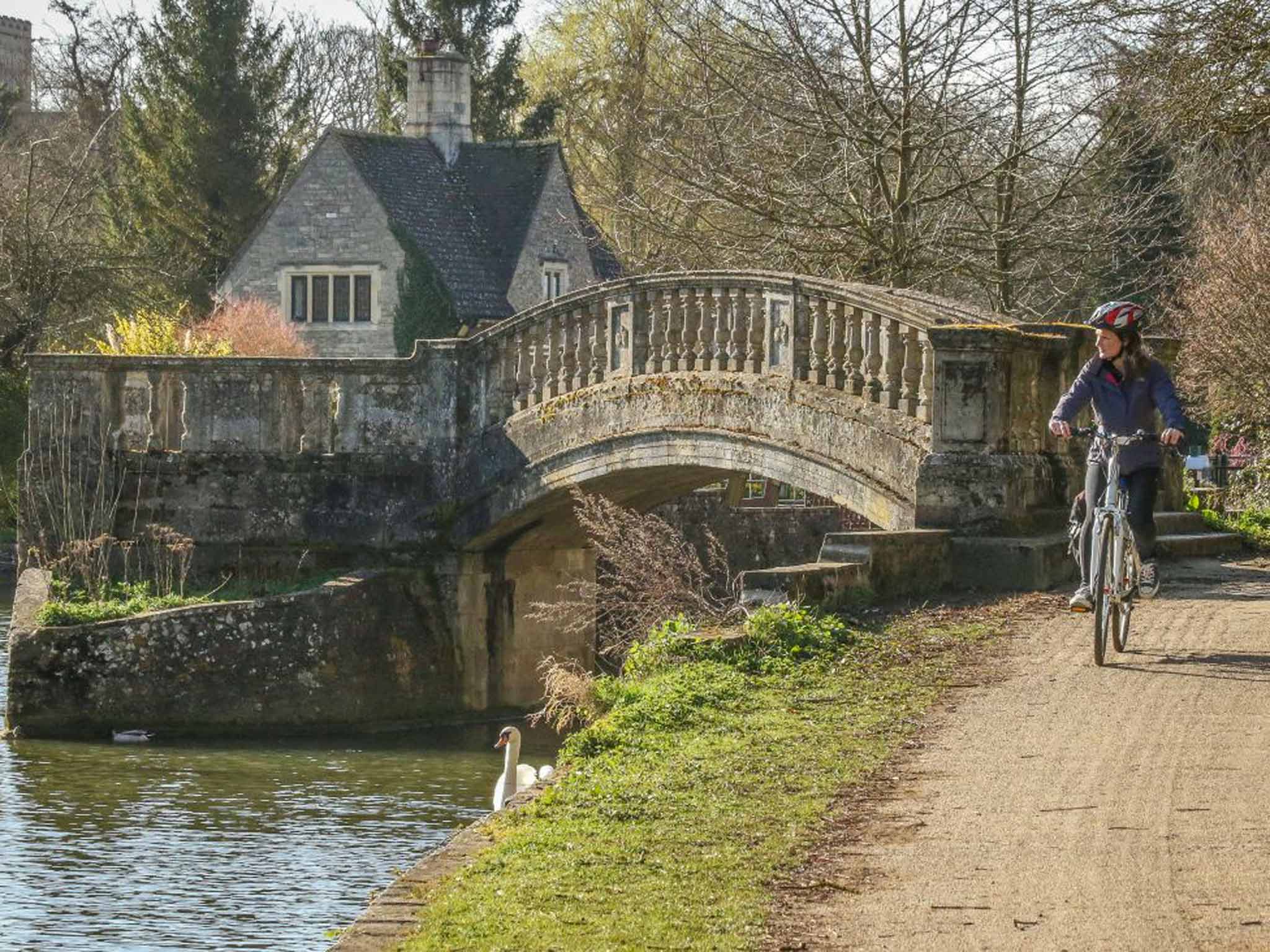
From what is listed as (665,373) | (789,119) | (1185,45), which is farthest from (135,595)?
(1185,45)

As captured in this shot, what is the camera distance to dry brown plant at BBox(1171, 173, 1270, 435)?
27.8m

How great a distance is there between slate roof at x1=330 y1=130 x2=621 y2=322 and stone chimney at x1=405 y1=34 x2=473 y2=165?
0.23 m

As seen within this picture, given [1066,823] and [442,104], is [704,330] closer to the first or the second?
[1066,823]

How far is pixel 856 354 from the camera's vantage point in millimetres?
14594

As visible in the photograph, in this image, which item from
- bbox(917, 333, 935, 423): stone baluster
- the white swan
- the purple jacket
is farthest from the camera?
bbox(917, 333, 935, 423): stone baluster

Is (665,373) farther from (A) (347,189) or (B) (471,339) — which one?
(A) (347,189)

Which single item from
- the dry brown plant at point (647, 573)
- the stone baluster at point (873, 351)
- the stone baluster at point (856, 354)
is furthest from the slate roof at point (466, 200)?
the stone baluster at point (873, 351)

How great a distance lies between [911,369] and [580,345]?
421cm

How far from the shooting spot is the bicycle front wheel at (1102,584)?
960 cm

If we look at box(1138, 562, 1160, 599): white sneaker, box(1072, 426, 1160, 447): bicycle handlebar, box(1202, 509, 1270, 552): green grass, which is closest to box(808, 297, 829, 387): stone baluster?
box(1202, 509, 1270, 552): green grass

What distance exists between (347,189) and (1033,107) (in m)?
20.4

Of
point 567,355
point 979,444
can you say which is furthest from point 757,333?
point 979,444

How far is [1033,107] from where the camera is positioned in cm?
2062

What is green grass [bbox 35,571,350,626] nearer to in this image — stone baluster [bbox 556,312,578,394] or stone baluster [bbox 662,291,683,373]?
stone baluster [bbox 556,312,578,394]
